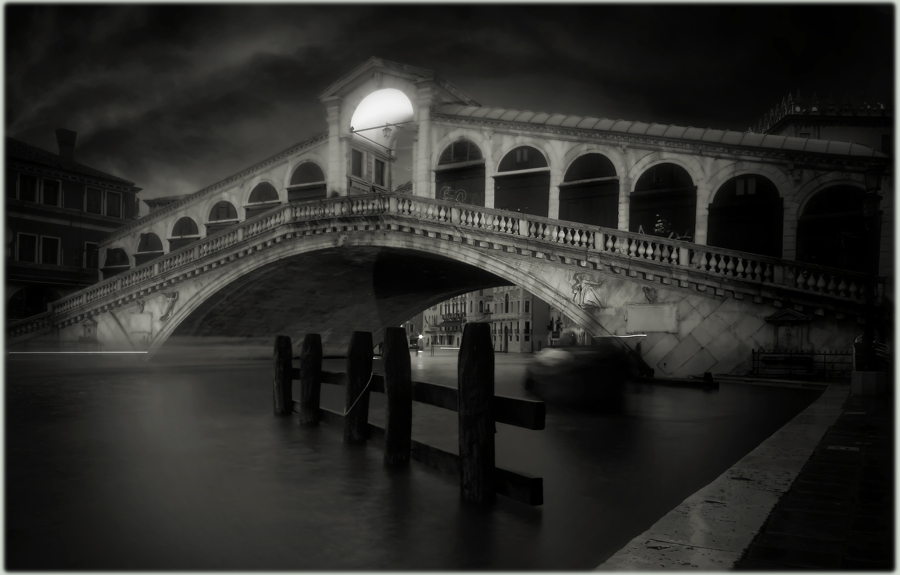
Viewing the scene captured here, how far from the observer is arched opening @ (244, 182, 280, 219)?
2598cm

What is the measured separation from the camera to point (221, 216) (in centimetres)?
2717

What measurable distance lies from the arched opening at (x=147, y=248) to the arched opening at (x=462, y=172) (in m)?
13.6

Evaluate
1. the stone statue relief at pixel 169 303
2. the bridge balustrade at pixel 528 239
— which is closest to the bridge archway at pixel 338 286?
the stone statue relief at pixel 169 303

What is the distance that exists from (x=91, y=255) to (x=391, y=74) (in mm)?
15361

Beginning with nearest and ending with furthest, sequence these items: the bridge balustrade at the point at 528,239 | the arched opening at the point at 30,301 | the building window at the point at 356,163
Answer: the bridge balustrade at the point at 528,239 < the arched opening at the point at 30,301 < the building window at the point at 356,163

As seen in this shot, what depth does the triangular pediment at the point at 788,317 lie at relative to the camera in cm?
1398

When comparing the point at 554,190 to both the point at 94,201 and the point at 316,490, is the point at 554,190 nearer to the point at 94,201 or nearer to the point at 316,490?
the point at 316,490

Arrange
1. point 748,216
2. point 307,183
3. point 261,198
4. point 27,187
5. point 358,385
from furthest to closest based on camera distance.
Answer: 1. point 261,198
2. point 307,183
3. point 27,187
4. point 748,216
5. point 358,385

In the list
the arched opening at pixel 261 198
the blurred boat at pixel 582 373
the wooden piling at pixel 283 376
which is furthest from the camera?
the arched opening at pixel 261 198

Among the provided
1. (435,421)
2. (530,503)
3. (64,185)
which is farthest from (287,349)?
(64,185)

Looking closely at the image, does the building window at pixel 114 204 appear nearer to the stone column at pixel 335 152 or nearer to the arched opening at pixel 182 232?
the arched opening at pixel 182 232

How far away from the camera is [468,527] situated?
144 inches

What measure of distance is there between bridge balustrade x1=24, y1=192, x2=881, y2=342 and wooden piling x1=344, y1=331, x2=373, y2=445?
11.1 m

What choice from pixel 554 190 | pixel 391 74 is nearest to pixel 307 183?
pixel 391 74
